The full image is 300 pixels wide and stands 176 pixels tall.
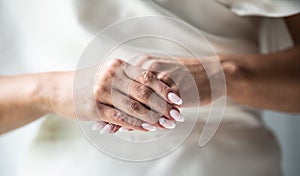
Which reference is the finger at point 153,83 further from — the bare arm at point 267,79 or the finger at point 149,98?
the bare arm at point 267,79

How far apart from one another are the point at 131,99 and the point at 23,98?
20cm

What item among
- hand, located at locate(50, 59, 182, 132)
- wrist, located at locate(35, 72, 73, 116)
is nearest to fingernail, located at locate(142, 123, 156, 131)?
hand, located at locate(50, 59, 182, 132)

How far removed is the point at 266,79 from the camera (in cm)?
65

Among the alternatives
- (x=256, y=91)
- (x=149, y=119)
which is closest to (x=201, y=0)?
(x=256, y=91)

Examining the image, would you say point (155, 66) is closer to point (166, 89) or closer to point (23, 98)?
point (166, 89)

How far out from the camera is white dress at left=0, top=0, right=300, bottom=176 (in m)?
0.63

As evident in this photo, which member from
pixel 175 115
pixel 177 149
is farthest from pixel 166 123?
pixel 177 149

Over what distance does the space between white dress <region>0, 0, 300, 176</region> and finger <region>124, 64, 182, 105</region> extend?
0.13 meters

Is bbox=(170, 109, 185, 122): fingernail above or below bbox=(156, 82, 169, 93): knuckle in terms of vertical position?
below

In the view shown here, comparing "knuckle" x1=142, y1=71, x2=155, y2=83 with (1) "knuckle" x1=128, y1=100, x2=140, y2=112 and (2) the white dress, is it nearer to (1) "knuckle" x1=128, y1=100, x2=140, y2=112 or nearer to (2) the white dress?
(1) "knuckle" x1=128, y1=100, x2=140, y2=112

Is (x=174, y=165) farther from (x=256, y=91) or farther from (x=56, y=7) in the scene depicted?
(x=56, y=7)

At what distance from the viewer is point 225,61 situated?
601 mm

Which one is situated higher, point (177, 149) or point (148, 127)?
point (148, 127)

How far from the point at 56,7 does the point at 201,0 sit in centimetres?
20
